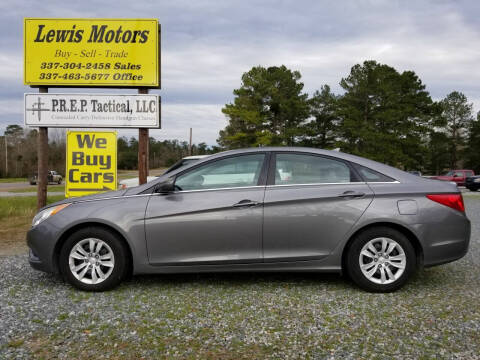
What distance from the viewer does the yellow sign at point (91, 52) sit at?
312 inches

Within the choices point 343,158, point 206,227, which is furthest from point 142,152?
point 343,158

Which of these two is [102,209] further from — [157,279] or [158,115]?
[158,115]

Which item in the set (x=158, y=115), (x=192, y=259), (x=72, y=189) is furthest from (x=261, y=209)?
(x=72, y=189)

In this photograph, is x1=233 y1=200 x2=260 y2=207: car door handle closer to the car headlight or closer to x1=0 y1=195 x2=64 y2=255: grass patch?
the car headlight

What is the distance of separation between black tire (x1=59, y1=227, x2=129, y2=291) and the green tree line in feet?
119

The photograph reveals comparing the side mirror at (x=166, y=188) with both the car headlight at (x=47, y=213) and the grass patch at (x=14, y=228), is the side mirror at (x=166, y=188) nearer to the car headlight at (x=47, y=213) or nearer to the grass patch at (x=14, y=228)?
the car headlight at (x=47, y=213)

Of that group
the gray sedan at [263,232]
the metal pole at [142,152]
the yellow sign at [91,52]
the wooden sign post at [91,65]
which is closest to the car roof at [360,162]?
the gray sedan at [263,232]

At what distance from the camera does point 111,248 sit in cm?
369

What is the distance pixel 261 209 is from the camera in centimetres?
367

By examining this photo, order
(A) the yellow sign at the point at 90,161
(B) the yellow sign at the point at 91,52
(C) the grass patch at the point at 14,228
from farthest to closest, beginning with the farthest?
(A) the yellow sign at the point at 90,161, (B) the yellow sign at the point at 91,52, (C) the grass patch at the point at 14,228

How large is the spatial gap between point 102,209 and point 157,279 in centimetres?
111

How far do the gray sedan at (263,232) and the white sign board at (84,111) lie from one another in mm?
4682

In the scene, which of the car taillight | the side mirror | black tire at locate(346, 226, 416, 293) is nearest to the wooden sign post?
the side mirror

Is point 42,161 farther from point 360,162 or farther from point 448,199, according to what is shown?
point 448,199
